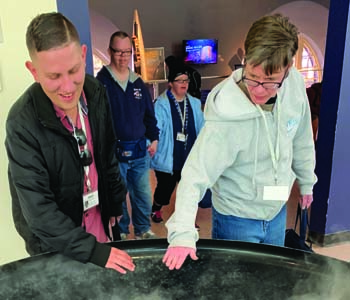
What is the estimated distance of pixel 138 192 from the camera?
99.3 inches

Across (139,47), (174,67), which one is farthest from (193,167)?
(139,47)

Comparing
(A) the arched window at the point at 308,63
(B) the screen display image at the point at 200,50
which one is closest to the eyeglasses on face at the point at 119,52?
(B) the screen display image at the point at 200,50

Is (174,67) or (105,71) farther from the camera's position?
(174,67)

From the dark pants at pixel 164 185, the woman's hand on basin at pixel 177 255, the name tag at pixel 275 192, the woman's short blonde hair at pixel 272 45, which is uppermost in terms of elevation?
the woman's short blonde hair at pixel 272 45

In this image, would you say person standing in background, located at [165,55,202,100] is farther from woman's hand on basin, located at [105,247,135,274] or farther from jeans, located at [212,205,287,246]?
woman's hand on basin, located at [105,247,135,274]

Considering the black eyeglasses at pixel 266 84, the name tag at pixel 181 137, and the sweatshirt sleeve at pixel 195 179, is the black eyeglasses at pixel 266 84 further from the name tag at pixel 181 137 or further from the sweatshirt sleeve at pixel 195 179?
the name tag at pixel 181 137

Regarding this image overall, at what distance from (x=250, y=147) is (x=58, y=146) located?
0.55 metres

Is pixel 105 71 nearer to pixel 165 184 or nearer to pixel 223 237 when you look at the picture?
pixel 165 184

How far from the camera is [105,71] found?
7.57 feet

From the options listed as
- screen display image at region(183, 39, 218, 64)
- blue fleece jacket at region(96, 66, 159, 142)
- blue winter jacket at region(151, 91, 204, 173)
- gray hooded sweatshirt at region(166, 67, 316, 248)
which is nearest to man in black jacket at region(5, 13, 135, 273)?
gray hooded sweatshirt at region(166, 67, 316, 248)

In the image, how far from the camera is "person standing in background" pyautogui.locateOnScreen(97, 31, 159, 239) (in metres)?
2.28

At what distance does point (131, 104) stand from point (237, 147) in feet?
4.06

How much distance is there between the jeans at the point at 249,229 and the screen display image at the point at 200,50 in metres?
5.45

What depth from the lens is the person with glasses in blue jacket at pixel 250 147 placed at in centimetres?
108
